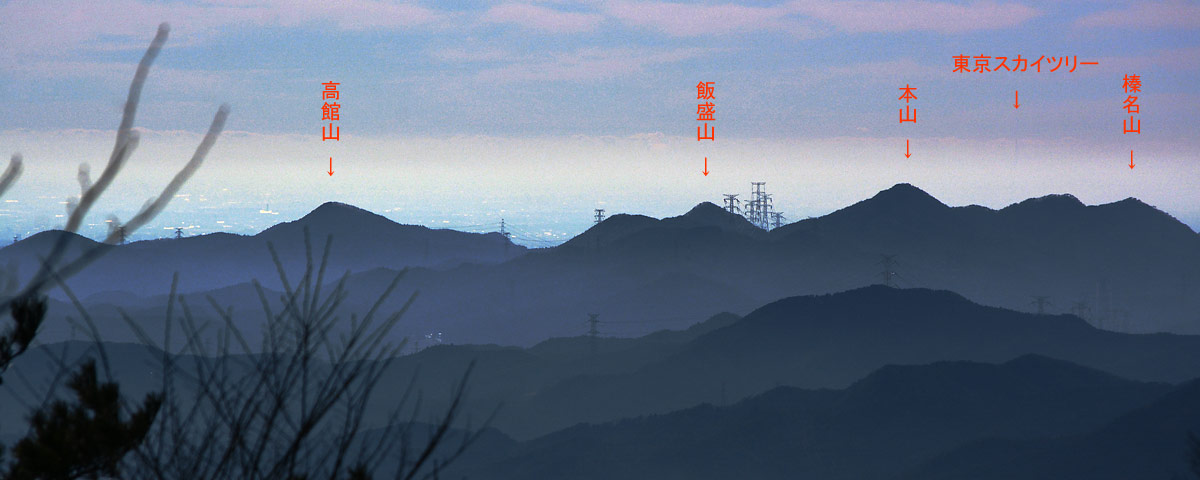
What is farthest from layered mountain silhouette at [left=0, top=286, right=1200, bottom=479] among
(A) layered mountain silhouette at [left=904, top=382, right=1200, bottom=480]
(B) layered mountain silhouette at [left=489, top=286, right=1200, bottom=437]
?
(B) layered mountain silhouette at [left=489, top=286, right=1200, bottom=437]

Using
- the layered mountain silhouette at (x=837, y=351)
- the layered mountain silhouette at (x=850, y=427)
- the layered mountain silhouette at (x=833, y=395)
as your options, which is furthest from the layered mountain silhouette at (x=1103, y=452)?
the layered mountain silhouette at (x=837, y=351)

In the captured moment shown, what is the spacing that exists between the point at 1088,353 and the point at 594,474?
7355cm

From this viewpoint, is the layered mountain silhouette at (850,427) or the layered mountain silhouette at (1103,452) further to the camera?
the layered mountain silhouette at (850,427)

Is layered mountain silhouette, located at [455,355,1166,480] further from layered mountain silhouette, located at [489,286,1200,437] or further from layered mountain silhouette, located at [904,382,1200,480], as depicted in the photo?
layered mountain silhouette, located at [489,286,1200,437]

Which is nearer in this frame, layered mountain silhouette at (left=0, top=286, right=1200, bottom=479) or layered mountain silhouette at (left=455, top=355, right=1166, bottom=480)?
layered mountain silhouette at (left=0, top=286, right=1200, bottom=479)

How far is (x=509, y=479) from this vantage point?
8656cm

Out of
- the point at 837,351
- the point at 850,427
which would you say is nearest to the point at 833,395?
the point at 850,427

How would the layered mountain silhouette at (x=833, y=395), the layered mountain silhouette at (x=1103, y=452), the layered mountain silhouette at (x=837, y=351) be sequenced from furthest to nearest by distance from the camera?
the layered mountain silhouette at (x=837, y=351)
the layered mountain silhouette at (x=833, y=395)
the layered mountain silhouette at (x=1103, y=452)

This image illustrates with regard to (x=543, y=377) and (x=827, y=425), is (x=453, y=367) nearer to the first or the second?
(x=543, y=377)

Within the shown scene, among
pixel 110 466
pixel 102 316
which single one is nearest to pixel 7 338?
pixel 110 466

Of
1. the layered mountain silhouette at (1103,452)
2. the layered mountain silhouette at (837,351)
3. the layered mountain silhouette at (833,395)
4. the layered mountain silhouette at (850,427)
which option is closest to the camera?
the layered mountain silhouette at (1103,452)

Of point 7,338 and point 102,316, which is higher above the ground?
point 7,338

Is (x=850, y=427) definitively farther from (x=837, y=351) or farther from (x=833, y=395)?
(x=837, y=351)

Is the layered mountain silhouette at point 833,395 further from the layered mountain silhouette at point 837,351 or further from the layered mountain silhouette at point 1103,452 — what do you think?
the layered mountain silhouette at point 837,351
